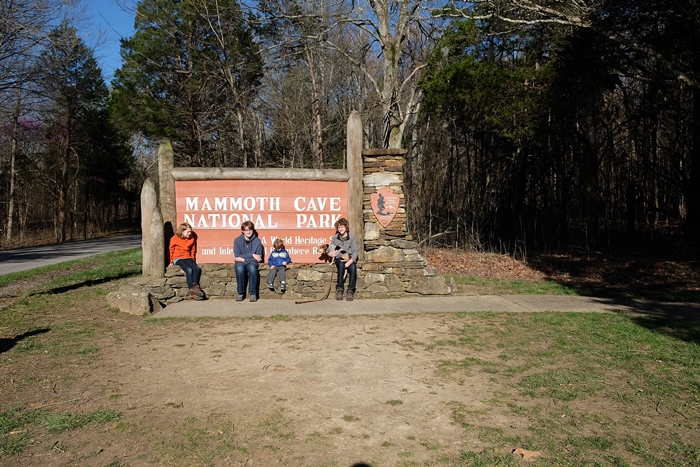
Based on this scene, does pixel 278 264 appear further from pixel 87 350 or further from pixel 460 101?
pixel 460 101

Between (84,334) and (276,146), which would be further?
(276,146)

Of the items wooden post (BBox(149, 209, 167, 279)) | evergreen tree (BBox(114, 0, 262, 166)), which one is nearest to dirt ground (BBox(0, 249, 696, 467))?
wooden post (BBox(149, 209, 167, 279))

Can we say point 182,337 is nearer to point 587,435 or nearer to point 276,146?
point 587,435

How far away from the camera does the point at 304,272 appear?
30.7ft

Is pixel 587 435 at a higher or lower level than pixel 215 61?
lower

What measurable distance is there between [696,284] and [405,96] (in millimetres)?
14341

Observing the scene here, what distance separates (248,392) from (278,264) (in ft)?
14.9

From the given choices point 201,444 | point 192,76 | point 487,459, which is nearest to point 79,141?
point 192,76

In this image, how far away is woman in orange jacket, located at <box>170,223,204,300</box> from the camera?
9.00 m

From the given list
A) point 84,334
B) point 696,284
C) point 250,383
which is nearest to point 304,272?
point 84,334

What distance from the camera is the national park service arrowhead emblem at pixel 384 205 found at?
962 cm

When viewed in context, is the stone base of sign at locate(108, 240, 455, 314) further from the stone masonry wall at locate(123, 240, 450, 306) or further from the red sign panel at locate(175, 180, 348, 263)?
the red sign panel at locate(175, 180, 348, 263)

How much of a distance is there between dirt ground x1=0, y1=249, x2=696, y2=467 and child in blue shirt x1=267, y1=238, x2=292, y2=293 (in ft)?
5.44

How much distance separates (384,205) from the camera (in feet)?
31.6
